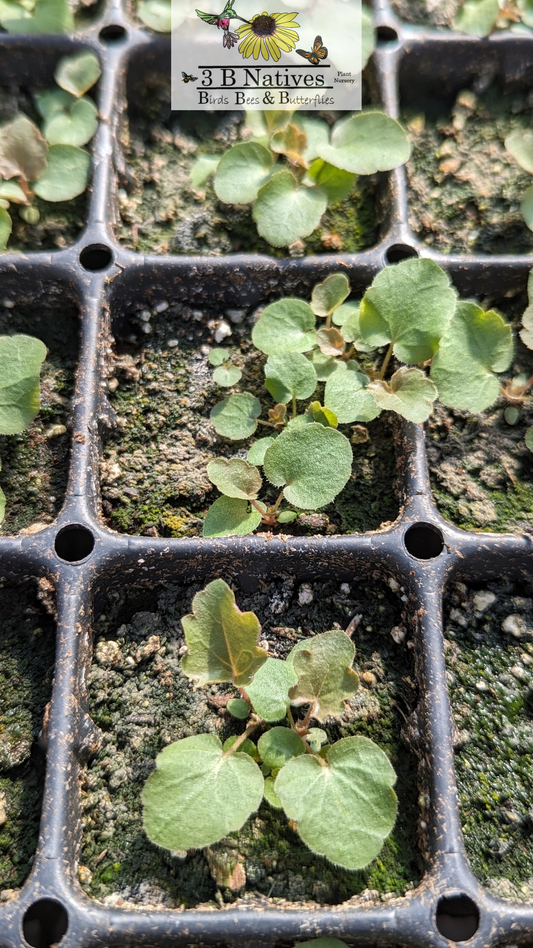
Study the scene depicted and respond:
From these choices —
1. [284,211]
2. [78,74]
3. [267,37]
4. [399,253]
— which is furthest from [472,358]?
[78,74]

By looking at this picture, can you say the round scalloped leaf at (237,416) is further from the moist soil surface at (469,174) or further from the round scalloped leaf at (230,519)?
the moist soil surface at (469,174)

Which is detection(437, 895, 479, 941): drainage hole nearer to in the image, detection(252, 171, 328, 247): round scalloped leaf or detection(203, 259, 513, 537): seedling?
detection(203, 259, 513, 537): seedling

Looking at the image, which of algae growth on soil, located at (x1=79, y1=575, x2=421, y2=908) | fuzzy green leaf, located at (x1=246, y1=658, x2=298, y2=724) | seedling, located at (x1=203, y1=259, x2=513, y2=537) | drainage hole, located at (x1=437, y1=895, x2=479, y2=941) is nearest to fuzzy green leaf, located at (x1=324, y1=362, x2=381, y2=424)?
seedling, located at (x1=203, y1=259, x2=513, y2=537)

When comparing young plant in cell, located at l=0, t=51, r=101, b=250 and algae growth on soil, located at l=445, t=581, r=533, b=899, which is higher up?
young plant in cell, located at l=0, t=51, r=101, b=250

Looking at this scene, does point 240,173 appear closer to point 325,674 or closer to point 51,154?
point 51,154

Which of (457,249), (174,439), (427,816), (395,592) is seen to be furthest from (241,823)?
(457,249)

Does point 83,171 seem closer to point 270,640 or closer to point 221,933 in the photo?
point 270,640
